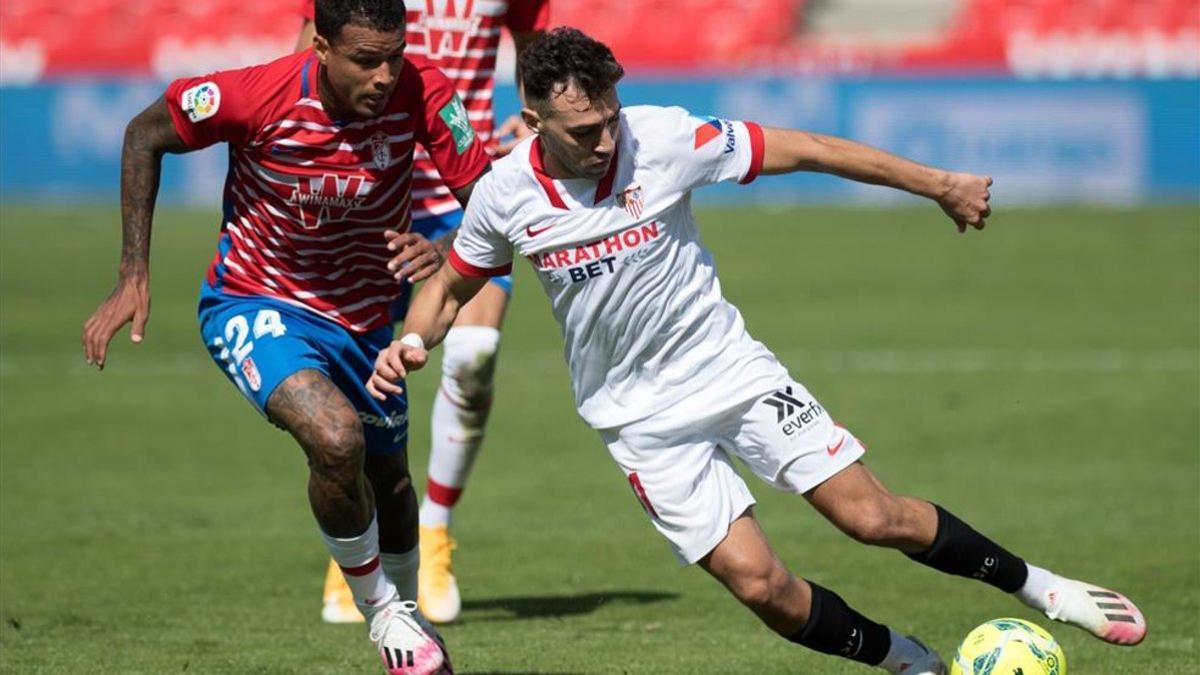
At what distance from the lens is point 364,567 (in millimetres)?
6102

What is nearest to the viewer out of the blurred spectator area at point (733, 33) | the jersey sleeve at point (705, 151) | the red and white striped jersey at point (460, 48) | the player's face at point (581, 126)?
the player's face at point (581, 126)

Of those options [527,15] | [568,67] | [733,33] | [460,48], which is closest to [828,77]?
[733,33]

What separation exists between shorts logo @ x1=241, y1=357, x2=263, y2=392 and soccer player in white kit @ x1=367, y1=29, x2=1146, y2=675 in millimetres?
555

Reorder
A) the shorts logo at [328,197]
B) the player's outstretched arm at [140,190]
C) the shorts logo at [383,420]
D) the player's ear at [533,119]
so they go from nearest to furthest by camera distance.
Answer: the player's ear at [533,119], the player's outstretched arm at [140,190], the shorts logo at [328,197], the shorts logo at [383,420]

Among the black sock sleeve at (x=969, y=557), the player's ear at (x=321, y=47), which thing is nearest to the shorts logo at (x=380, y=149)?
the player's ear at (x=321, y=47)

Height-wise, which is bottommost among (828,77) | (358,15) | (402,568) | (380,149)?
(828,77)

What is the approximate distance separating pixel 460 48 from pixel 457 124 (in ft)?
5.43

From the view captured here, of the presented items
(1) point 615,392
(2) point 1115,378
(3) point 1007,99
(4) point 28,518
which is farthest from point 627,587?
→ (3) point 1007,99

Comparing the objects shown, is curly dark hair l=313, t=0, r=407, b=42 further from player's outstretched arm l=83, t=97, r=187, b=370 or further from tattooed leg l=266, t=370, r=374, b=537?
tattooed leg l=266, t=370, r=374, b=537

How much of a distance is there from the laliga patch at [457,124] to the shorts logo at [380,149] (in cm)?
20

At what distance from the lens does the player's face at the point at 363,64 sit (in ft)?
19.1

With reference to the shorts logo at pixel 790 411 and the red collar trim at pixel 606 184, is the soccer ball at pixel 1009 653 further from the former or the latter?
the red collar trim at pixel 606 184

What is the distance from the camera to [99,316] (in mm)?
5949

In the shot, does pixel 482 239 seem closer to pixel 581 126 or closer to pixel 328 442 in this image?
pixel 581 126
